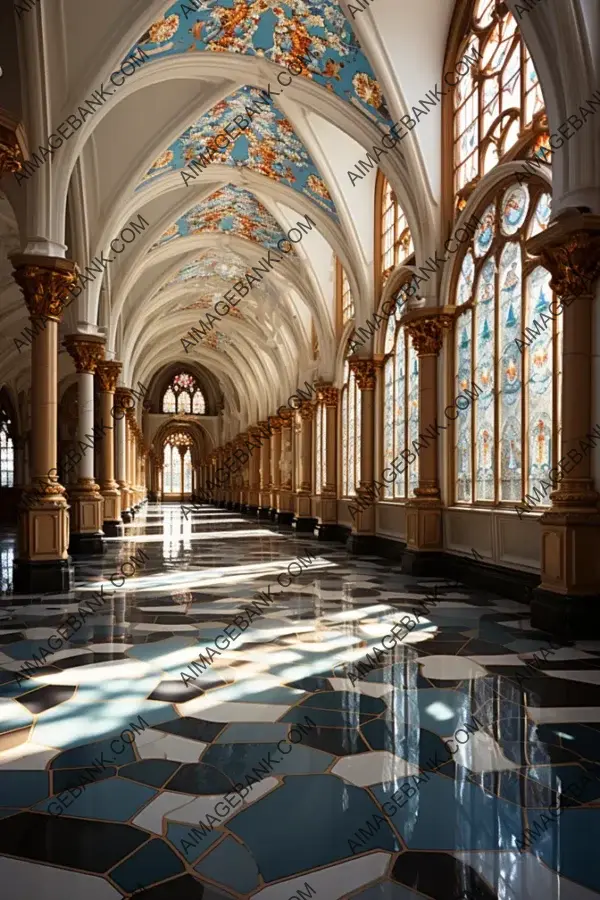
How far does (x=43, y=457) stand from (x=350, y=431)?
10.0m

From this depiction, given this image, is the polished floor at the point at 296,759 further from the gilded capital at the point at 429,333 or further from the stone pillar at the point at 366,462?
the stone pillar at the point at 366,462

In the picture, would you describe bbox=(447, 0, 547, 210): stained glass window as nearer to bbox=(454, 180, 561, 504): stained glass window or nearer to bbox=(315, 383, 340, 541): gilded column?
bbox=(454, 180, 561, 504): stained glass window

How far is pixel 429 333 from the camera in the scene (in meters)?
11.5

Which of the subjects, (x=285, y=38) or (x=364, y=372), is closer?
(x=285, y=38)

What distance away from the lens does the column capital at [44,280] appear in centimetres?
938

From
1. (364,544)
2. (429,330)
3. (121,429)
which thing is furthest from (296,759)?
(121,429)

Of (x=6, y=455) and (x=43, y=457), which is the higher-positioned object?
(x=6, y=455)

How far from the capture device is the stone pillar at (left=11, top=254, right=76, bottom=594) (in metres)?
9.43

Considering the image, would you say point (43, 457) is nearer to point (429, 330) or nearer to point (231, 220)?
point (429, 330)

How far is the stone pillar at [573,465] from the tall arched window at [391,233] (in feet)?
21.3

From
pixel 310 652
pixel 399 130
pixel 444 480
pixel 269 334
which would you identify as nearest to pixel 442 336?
pixel 444 480

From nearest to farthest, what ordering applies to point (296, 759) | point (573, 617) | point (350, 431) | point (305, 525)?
point (296, 759) < point (573, 617) < point (350, 431) < point (305, 525)

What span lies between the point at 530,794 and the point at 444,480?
821 cm

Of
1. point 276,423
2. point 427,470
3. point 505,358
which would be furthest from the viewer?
point 276,423
